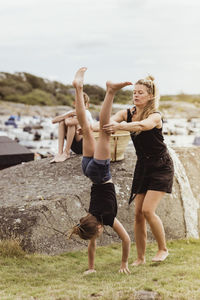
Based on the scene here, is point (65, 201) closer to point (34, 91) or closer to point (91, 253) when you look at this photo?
point (91, 253)

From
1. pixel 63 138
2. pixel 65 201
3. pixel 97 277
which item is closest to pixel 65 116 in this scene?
pixel 63 138

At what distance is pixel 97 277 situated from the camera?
450cm

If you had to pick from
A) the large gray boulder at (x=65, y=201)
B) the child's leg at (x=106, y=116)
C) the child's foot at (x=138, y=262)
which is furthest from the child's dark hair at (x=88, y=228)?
the large gray boulder at (x=65, y=201)

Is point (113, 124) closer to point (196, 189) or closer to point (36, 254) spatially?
point (36, 254)

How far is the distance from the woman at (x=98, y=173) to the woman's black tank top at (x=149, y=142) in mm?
438

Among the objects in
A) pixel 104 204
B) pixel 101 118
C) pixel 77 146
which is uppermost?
pixel 101 118

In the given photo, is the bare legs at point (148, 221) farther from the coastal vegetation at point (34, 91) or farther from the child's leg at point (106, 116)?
the coastal vegetation at point (34, 91)

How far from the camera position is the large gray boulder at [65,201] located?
5.68 meters

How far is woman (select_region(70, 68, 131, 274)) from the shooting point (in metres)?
4.29

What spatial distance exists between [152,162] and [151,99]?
665mm

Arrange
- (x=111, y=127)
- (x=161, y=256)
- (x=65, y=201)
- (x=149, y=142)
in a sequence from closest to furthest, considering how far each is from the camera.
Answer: (x=111, y=127)
(x=149, y=142)
(x=161, y=256)
(x=65, y=201)

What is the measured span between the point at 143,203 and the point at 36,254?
1573mm

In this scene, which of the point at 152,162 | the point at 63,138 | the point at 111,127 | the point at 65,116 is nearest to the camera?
the point at 111,127

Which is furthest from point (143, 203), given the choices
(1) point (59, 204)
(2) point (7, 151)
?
(2) point (7, 151)
